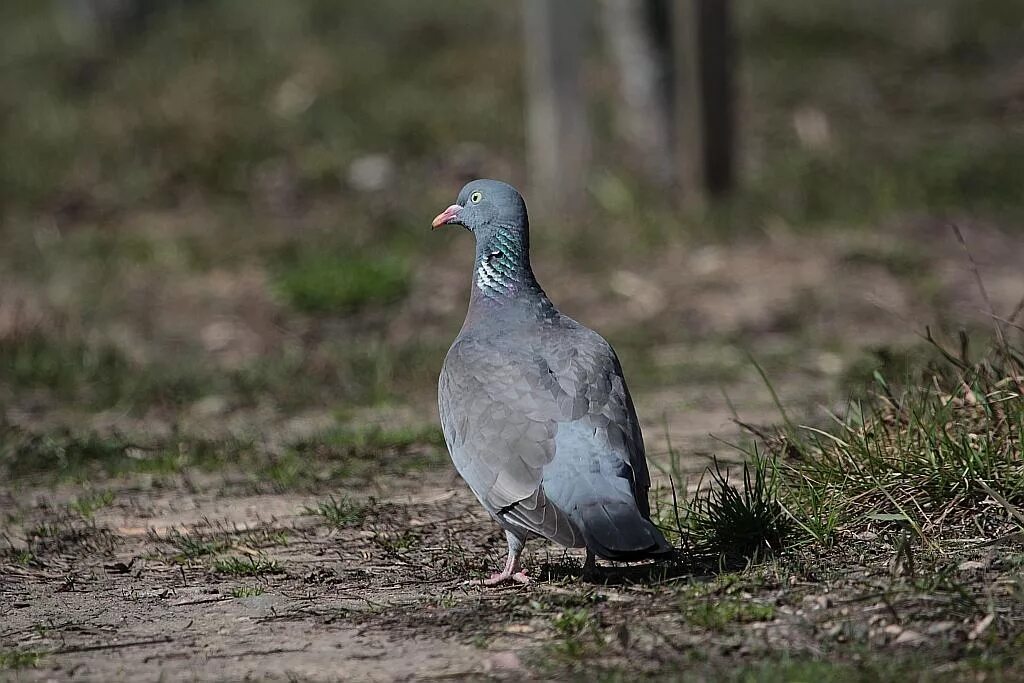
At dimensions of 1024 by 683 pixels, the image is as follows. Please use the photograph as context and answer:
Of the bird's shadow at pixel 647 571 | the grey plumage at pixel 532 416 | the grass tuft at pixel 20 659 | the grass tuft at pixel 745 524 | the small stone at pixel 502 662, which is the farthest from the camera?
the grass tuft at pixel 745 524

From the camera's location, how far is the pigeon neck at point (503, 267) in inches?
180

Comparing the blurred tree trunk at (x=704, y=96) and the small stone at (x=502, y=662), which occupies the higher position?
the blurred tree trunk at (x=704, y=96)

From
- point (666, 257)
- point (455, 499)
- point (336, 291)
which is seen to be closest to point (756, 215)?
point (666, 257)

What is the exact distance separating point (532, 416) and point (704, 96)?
5.11 m

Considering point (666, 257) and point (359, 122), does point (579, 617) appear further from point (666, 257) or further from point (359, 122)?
point (359, 122)

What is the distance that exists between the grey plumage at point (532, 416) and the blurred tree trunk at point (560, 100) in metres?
4.41

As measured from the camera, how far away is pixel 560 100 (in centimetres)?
906

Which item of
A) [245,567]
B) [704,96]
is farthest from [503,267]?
[704,96]

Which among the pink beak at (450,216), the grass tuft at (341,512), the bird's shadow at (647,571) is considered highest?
the pink beak at (450,216)

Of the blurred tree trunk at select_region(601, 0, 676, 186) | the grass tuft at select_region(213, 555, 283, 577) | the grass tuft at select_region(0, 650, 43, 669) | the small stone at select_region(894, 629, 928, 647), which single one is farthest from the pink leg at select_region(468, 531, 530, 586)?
the blurred tree trunk at select_region(601, 0, 676, 186)

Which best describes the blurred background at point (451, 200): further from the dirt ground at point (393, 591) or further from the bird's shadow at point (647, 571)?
the bird's shadow at point (647, 571)

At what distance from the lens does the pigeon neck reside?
15.0 feet

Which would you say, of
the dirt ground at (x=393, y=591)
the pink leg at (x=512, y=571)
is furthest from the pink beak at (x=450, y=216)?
the pink leg at (x=512, y=571)

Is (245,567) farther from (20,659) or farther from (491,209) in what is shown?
(491,209)
